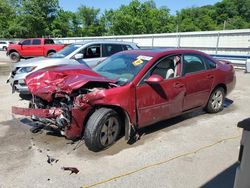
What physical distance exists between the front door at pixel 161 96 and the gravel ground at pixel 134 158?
41 centimetres

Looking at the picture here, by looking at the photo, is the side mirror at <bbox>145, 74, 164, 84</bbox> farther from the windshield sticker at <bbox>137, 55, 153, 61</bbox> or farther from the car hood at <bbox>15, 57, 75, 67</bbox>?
the car hood at <bbox>15, 57, 75, 67</bbox>

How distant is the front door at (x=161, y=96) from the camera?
4566mm

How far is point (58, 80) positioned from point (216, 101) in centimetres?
379

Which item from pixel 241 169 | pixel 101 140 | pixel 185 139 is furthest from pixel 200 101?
pixel 241 169

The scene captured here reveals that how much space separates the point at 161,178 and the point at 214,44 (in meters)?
16.8

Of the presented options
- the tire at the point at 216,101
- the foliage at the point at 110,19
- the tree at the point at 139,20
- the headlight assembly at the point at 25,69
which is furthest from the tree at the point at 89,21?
the tire at the point at 216,101

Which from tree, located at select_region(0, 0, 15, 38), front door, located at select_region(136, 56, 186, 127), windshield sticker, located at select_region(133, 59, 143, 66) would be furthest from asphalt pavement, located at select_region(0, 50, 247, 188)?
tree, located at select_region(0, 0, 15, 38)

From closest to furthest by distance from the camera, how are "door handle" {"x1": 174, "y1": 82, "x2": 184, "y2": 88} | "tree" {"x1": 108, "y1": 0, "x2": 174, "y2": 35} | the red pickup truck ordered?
"door handle" {"x1": 174, "y1": 82, "x2": 184, "y2": 88}
the red pickup truck
"tree" {"x1": 108, "y1": 0, "x2": 174, "y2": 35}

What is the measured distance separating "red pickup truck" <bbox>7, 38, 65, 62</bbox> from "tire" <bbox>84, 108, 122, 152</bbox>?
55.5ft

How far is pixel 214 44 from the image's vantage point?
1870cm

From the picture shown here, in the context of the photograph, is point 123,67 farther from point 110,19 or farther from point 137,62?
point 110,19

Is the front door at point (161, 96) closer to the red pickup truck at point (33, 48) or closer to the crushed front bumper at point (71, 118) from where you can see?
the crushed front bumper at point (71, 118)

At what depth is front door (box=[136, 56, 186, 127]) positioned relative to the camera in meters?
4.57

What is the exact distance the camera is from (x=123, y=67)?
16.7ft
